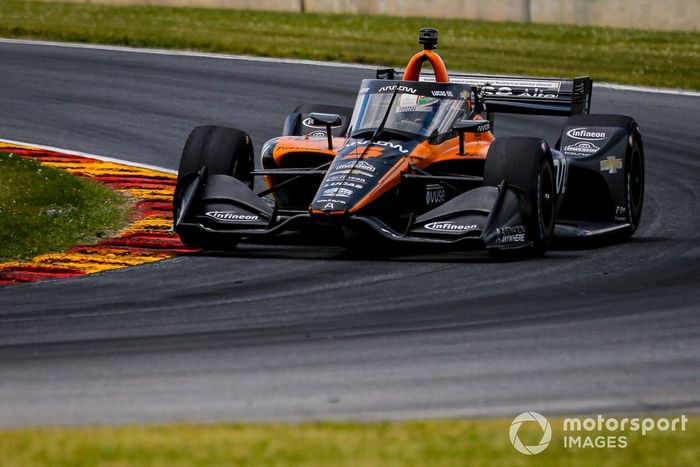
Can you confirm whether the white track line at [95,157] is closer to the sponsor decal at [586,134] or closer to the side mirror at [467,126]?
the sponsor decal at [586,134]

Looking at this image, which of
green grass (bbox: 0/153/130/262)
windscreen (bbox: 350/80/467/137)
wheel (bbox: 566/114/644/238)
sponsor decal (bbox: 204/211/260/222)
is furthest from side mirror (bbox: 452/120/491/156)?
green grass (bbox: 0/153/130/262)

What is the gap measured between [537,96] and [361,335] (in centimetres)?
598

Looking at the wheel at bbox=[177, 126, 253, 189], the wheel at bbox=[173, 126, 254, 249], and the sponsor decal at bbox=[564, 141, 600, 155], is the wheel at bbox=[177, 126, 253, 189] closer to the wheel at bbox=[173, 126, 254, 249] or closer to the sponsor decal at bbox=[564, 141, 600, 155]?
the wheel at bbox=[173, 126, 254, 249]

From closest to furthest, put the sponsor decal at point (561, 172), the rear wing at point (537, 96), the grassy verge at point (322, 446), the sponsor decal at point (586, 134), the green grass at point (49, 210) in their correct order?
A: 1. the grassy verge at point (322, 446)
2. the green grass at point (49, 210)
3. the sponsor decal at point (561, 172)
4. the sponsor decal at point (586, 134)
5. the rear wing at point (537, 96)

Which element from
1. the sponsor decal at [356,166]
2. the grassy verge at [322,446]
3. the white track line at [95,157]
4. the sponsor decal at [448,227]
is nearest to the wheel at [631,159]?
the sponsor decal at [448,227]

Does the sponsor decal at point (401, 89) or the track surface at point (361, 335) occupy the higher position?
the sponsor decal at point (401, 89)

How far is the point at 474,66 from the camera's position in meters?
23.0

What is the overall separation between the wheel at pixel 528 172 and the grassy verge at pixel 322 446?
483cm

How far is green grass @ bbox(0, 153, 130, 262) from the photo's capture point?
39.1 ft

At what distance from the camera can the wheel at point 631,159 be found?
12859 mm

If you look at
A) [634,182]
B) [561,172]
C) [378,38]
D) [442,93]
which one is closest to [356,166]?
[442,93]

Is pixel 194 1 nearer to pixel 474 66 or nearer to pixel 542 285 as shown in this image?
pixel 474 66

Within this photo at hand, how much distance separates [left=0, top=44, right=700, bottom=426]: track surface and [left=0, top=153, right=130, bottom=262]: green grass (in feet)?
4.22

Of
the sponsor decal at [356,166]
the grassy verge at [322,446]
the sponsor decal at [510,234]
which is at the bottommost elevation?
the sponsor decal at [510,234]
